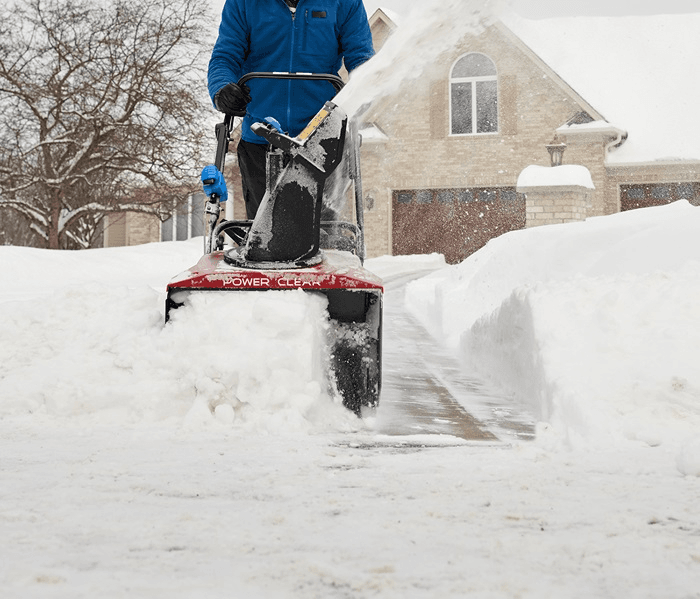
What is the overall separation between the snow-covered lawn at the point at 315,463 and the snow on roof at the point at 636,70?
17244 mm

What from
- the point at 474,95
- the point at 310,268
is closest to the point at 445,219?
the point at 474,95

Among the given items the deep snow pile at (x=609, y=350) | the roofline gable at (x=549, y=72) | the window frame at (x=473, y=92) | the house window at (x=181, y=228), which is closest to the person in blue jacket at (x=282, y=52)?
the deep snow pile at (x=609, y=350)

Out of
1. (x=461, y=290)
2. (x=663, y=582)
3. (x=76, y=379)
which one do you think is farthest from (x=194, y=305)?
(x=461, y=290)

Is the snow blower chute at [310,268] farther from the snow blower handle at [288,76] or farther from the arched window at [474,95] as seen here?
the arched window at [474,95]

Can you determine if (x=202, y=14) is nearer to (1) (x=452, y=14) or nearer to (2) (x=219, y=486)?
(1) (x=452, y=14)

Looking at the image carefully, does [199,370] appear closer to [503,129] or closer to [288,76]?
[288,76]

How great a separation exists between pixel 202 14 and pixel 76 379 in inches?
632

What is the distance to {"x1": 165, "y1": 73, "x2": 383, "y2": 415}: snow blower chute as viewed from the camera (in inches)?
139

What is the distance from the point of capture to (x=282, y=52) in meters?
4.38

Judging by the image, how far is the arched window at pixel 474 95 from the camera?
22.5m

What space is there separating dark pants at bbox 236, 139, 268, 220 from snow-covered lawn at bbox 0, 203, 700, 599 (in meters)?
0.80

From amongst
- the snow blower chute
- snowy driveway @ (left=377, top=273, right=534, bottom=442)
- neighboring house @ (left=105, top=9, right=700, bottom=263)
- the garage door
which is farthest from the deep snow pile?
the garage door

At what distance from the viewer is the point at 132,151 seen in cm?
1778

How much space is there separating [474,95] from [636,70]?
493 cm
